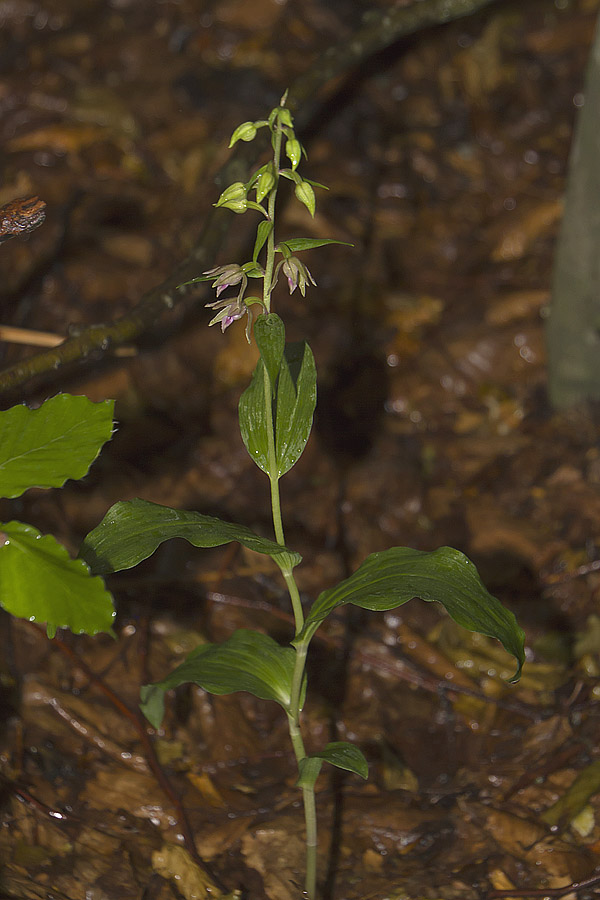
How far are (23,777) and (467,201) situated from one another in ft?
10.4

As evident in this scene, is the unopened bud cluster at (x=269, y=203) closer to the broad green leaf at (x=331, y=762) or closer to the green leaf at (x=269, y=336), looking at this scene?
the green leaf at (x=269, y=336)

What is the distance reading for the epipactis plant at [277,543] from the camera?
4.39 ft

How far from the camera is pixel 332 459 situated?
300 centimetres

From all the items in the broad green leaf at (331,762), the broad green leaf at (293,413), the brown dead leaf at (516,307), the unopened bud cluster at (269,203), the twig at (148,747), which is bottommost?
the brown dead leaf at (516,307)

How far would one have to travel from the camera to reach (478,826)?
190cm

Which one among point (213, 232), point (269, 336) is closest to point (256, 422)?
point (269, 336)

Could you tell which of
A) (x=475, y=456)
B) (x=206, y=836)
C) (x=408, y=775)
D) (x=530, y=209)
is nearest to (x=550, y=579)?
(x=475, y=456)

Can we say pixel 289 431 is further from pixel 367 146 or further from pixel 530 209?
pixel 367 146

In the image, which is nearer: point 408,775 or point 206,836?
point 206,836

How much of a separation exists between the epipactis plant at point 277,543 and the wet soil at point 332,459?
0.41 metres

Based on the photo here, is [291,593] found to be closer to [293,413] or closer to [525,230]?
[293,413]

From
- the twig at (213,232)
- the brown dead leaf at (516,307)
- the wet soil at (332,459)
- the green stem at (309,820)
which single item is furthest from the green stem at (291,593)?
the brown dead leaf at (516,307)

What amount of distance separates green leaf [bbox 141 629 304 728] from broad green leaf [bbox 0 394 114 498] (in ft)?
1.74

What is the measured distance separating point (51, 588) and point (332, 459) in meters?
1.89
